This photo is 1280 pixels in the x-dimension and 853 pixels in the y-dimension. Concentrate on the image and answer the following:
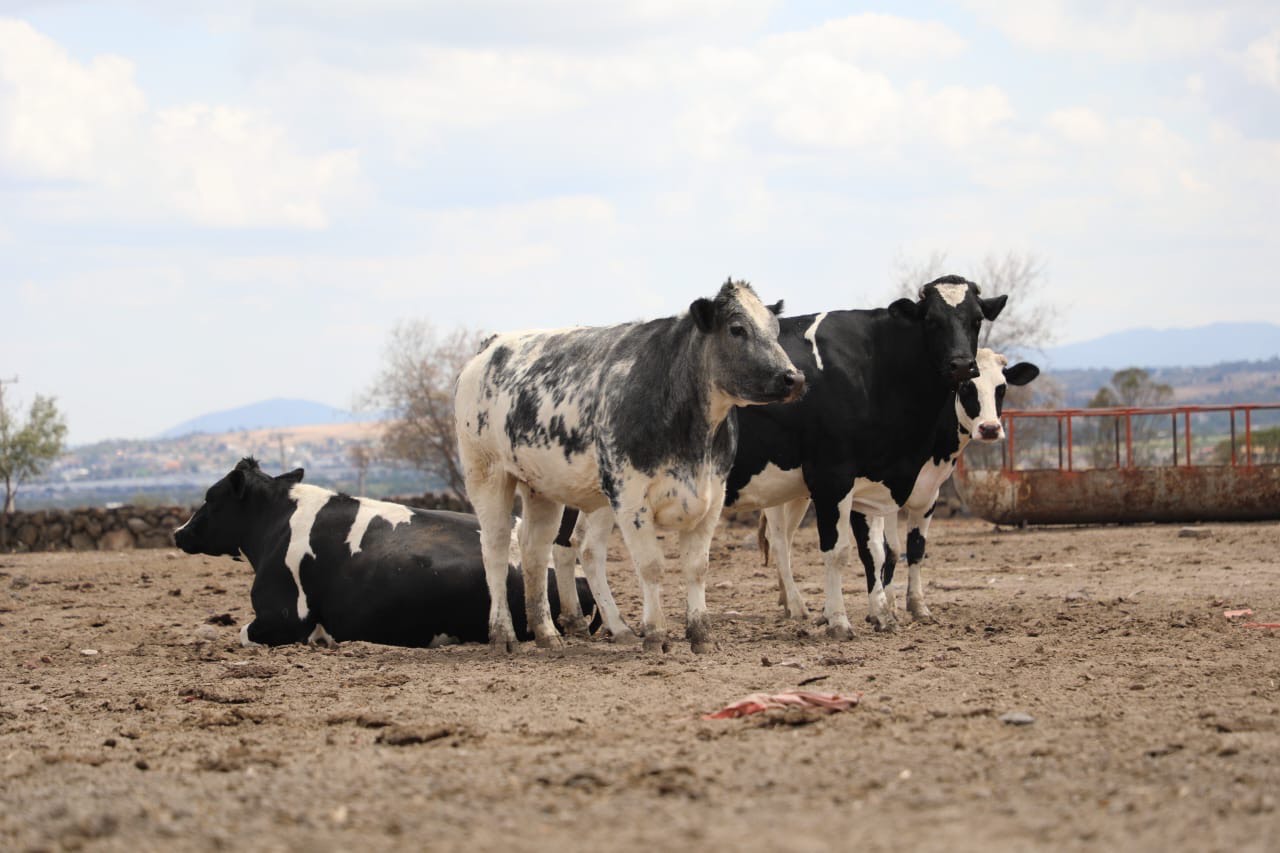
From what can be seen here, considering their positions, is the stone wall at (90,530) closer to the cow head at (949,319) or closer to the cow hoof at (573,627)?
the cow hoof at (573,627)

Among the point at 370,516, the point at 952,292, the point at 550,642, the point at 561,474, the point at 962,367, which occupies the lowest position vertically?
the point at 550,642

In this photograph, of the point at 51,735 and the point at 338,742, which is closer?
the point at 338,742

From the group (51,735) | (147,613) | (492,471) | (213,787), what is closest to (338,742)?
(213,787)

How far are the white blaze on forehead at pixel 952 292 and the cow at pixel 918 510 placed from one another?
879 millimetres

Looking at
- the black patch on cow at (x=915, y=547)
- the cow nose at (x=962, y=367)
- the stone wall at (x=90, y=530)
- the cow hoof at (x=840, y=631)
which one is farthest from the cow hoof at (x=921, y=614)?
the stone wall at (x=90, y=530)

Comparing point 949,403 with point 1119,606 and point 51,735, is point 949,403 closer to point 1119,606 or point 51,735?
point 1119,606

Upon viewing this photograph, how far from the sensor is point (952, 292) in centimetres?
1148

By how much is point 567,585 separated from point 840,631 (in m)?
2.08

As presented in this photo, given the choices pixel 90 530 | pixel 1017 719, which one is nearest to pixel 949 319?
pixel 1017 719

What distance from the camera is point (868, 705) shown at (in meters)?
7.45

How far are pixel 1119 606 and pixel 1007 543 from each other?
742 cm

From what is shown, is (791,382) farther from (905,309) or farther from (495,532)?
(495,532)

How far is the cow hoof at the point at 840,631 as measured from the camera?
10.6 metres

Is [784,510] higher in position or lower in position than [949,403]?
lower
